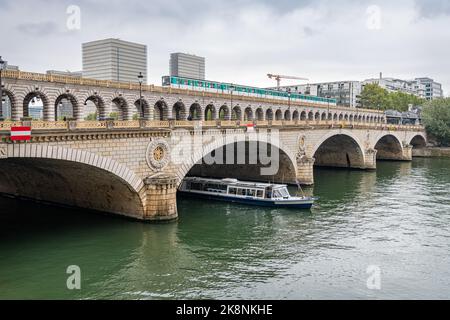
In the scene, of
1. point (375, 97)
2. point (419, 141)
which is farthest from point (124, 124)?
point (375, 97)

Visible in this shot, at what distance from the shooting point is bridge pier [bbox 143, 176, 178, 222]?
3606cm

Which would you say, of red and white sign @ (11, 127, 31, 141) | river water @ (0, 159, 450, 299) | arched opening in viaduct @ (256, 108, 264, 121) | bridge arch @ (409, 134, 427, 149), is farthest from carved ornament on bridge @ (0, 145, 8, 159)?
bridge arch @ (409, 134, 427, 149)

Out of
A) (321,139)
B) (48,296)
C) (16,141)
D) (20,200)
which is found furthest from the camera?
(321,139)

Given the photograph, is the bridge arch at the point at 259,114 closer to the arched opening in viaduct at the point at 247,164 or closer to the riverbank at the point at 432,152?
the arched opening in viaduct at the point at 247,164

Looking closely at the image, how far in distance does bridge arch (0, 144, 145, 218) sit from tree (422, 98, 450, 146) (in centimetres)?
9769

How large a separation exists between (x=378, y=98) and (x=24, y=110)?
140 meters

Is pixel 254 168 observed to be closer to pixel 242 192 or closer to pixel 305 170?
pixel 305 170

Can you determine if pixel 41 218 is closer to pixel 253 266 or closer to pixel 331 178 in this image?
pixel 253 266

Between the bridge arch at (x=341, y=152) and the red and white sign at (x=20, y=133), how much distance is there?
5789 cm

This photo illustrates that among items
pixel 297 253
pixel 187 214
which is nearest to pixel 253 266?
pixel 297 253

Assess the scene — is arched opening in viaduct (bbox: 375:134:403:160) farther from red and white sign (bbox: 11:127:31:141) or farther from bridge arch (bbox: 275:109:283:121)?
red and white sign (bbox: 11:127:31:141)

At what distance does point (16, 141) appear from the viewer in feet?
89.9

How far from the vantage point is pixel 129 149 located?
115 feet

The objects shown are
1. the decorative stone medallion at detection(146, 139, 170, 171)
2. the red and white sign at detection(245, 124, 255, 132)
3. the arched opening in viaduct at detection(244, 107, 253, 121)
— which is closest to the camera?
the decorative stone medallion at detection(146, 139, 170, 171)
